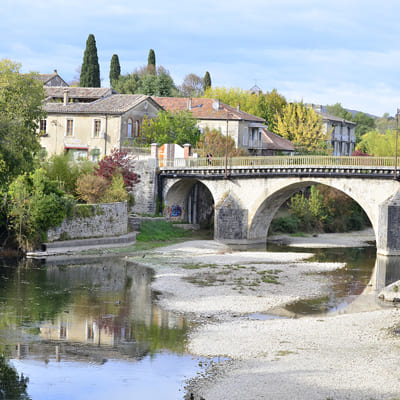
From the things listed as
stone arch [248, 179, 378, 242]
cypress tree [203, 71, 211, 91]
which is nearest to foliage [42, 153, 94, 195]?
stone arch [248, 179, 378, 242]

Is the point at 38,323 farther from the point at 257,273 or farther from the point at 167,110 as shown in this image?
the point at 167,110

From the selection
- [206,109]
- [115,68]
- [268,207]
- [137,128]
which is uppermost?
[115,68]

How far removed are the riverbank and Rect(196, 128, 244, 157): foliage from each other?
75.2 ft

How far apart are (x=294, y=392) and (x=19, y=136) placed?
25011 millimetres

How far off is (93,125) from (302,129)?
34.5 metres

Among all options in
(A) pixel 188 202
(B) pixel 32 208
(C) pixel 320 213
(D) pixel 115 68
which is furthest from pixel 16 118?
(D) pixel 115 68

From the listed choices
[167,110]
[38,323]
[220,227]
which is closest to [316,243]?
[220,227]

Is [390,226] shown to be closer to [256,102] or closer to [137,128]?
[137,128]

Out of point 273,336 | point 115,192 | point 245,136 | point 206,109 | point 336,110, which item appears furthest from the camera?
point 336,110

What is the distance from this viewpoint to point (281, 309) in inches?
1341

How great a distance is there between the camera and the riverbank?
885 inches

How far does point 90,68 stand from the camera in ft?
301

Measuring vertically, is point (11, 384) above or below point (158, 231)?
below

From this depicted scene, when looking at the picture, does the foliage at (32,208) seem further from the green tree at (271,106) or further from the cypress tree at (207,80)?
the cypress tree at (207,80)
